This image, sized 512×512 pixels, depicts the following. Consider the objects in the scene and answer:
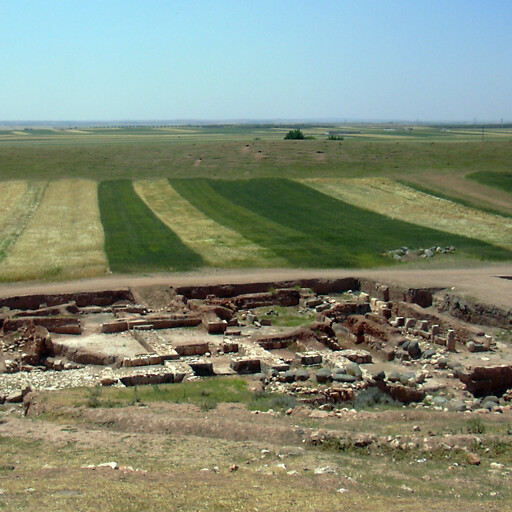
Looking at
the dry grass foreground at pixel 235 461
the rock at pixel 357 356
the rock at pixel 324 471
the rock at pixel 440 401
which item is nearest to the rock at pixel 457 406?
the rock at pixel 440 401

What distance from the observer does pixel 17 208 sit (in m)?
51.2

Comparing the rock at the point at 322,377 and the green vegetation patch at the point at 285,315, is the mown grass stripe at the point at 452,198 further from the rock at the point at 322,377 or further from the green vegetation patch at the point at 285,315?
the rock at the point at 322,377

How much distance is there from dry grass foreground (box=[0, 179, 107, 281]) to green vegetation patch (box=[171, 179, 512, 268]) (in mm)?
8221

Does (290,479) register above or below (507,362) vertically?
above

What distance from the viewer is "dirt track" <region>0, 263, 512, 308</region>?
29.7 metres

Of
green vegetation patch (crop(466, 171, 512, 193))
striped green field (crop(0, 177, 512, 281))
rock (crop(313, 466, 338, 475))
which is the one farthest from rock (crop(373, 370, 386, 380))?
green vegetation patch (crop(466, 171, 512, 193))

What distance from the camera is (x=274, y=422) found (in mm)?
16328

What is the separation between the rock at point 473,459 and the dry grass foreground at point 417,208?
93.3ft

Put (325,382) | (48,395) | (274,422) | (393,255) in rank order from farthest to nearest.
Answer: (393,255)
(325,382)
(48,395)
(274,422)

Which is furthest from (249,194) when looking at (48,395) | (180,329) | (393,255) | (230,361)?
(48,395)

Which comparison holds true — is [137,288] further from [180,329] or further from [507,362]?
[507,362]

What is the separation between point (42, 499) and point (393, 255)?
28.9 m

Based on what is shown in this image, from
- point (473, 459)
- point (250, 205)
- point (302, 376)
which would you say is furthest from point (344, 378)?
point (250, 205)

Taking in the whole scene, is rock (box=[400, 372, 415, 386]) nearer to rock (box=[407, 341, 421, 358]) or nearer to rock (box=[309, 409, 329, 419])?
rock (box=[407, 341, 421, 358])
